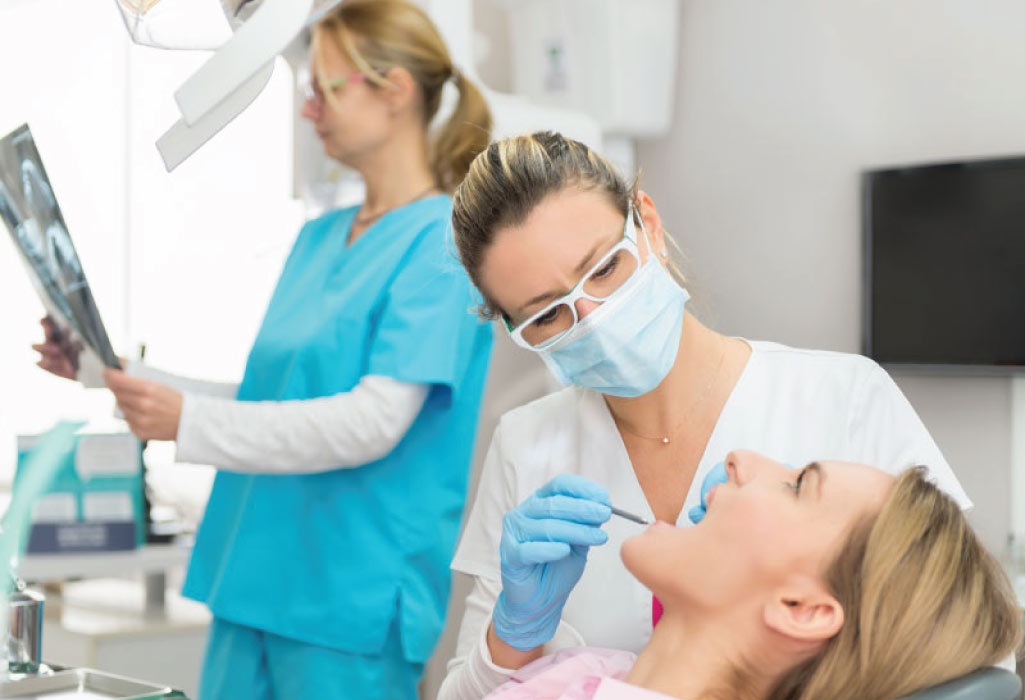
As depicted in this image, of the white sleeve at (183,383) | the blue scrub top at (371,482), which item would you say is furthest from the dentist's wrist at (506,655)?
the white sleeve at (183,383)

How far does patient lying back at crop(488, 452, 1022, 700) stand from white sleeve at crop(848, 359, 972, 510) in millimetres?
122

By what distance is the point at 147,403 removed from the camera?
160 centimetres

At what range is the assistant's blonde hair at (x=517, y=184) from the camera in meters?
1.20

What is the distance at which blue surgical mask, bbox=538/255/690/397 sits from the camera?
1196 mm

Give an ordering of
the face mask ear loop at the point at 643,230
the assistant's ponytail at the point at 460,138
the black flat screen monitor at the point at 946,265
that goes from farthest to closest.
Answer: the black flat screen monitor at the point at 946,265, the assistant's ponytail at the point at 460,138, the face mask ear loop at the point at 643,230

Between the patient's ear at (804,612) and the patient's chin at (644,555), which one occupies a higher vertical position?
the patient's chin at (644,555)

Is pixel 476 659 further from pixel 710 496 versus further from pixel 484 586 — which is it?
pixel 710 496

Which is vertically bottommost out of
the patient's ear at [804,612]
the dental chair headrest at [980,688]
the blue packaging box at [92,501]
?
the blue packaging box at [92,501]

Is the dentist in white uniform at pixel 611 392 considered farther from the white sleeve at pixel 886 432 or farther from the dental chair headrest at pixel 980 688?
the dental chair headrest at pixel 980 688

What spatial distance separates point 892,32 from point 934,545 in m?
1.72

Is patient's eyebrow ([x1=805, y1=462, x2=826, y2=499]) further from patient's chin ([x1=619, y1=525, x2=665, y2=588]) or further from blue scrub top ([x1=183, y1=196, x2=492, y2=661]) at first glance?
blue scrub top ([x1=183, y1=196, x2=492, y2=661])

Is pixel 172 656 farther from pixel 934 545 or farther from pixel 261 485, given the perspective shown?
pixel 934 545

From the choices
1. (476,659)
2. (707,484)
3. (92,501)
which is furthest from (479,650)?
(92,501)

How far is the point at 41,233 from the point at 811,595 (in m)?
0.94
